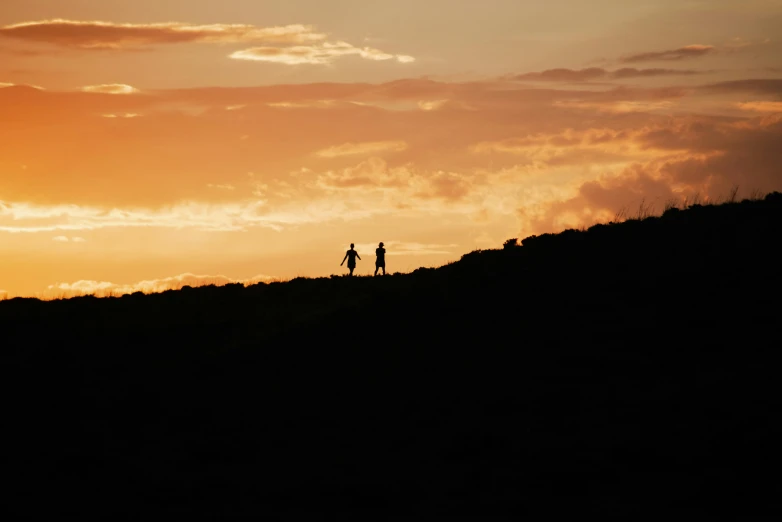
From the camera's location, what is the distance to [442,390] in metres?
26.5

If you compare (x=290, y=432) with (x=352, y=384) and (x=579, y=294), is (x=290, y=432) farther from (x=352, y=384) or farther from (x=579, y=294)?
(x=579, y=294)

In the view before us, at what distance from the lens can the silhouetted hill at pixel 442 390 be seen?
65.9ft

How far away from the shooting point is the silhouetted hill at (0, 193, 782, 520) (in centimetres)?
2009

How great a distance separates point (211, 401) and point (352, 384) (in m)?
4.57

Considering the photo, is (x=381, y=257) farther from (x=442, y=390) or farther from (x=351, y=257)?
(x=442, y=390)

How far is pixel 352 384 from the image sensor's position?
1085 inches

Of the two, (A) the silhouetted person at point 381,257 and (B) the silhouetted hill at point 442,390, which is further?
(A) the silhouetted person at point 381,257

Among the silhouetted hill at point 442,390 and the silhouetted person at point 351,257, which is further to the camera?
the silhouetted person at point 351,257

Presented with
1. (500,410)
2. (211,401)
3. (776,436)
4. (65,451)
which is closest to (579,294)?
(500,410)

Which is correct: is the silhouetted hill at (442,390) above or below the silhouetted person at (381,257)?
below

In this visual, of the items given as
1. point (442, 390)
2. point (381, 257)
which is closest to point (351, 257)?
point (381, 257)

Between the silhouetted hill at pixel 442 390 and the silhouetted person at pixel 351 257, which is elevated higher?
the silhouetted person at pixel 351 257

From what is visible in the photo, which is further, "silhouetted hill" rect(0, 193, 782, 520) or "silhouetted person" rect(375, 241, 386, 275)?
"silhouetted person" rect(375, 241, 386, 275)

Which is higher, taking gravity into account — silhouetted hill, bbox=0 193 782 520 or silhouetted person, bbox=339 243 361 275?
silhouetted person, bbox=339 243 361 275
